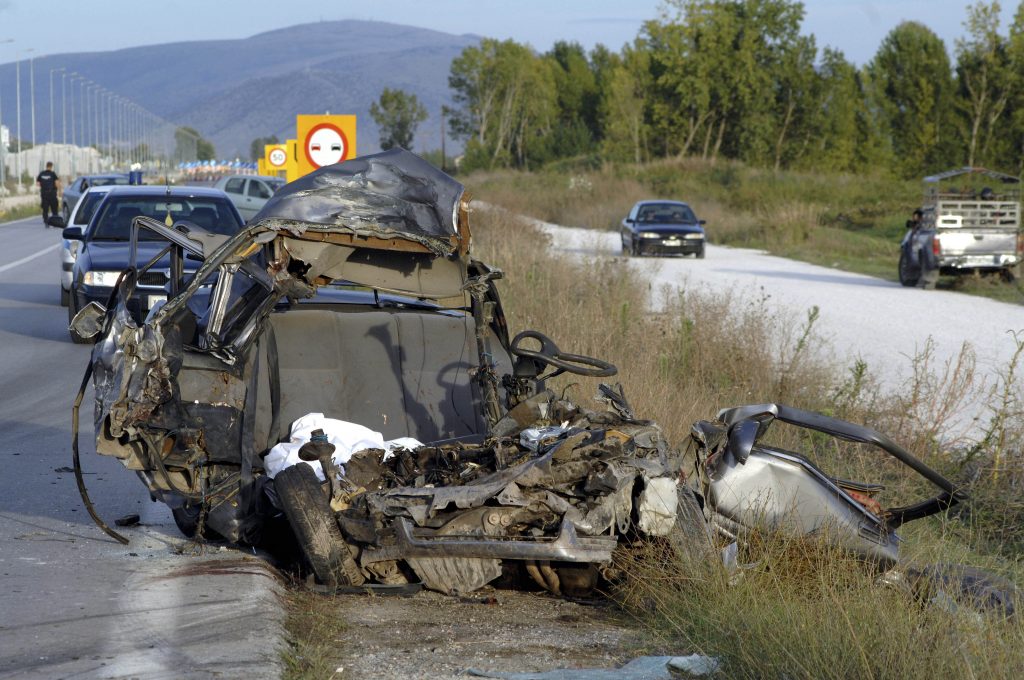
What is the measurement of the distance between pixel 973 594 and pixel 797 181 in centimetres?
5385

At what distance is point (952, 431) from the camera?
10.7 metres

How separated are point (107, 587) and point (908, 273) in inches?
919

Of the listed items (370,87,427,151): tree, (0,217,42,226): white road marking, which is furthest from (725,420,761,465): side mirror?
(370,87,427,151): tree

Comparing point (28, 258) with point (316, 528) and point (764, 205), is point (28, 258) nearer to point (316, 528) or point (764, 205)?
point (316, 528)

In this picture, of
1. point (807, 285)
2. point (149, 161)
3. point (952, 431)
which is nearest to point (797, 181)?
point (807, 285)

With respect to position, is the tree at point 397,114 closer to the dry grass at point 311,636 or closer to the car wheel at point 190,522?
the car wheel at point 190,522

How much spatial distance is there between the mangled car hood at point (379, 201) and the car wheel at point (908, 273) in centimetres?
2124

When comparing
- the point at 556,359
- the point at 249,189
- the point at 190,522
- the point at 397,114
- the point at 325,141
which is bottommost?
the point at 190,522

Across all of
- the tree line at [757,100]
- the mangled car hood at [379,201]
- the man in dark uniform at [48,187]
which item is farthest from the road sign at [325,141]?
the tree line at [757,100]

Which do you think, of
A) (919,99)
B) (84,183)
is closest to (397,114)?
(919,99)

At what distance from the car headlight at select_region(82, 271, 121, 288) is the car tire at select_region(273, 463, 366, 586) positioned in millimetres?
9977

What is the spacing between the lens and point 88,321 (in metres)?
6.73

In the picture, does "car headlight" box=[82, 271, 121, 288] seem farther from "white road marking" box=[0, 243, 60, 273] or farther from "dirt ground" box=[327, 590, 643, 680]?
"white road marking" box=[0, 243, 60, 273]

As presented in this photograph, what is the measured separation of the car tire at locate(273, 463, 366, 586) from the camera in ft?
19.1
